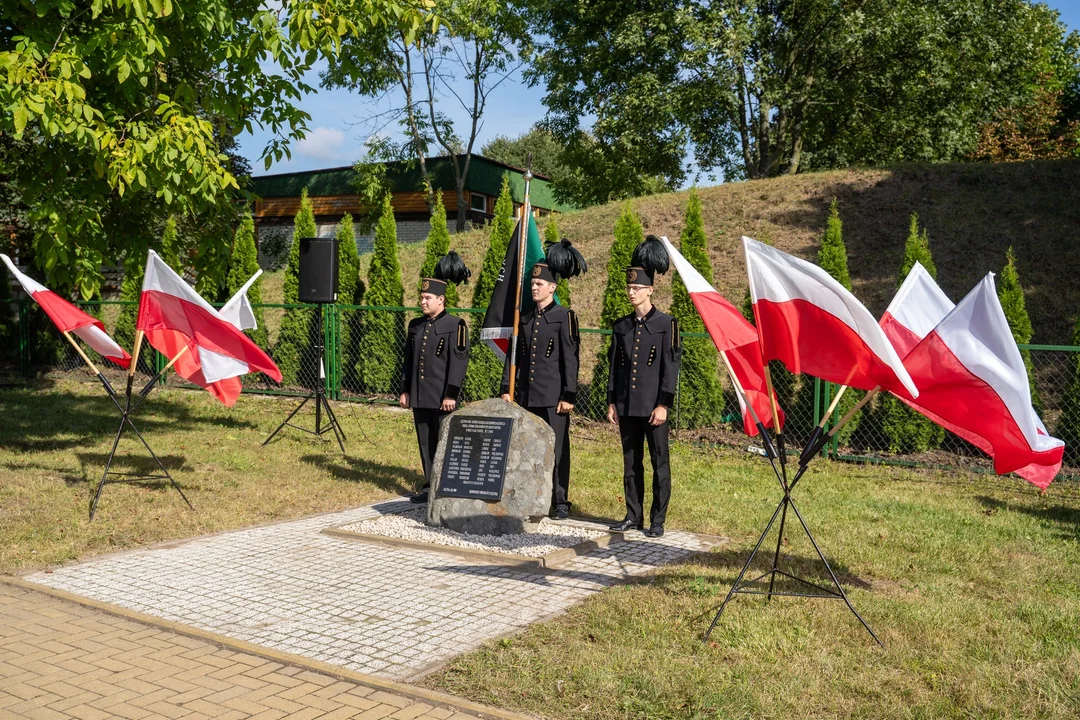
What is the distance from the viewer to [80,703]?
4152 mm

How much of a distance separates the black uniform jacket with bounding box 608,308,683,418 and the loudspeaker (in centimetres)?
649

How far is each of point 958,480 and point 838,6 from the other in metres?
17.8

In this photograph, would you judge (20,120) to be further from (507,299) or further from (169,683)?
(169,683)

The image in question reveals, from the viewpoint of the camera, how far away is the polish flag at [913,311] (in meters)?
5.51

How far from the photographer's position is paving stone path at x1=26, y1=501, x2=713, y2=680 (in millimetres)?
5047

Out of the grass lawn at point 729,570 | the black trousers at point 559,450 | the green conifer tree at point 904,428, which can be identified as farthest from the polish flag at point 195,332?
the green conifer tree at point 904,428

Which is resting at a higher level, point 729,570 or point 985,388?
→ point 985,388

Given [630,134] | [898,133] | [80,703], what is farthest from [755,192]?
[80,703]

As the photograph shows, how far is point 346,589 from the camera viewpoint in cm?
607

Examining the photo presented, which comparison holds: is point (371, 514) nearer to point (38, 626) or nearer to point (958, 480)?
point (38, 626)

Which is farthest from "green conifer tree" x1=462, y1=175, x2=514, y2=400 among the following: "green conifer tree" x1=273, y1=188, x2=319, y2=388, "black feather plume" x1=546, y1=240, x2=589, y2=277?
"black feather plume" x1=546, y1=240, x2=589, y2=277

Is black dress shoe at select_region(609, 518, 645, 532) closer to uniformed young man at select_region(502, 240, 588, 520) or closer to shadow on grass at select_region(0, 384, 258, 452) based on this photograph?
uniformed young man at select_region(502, 240, 588, 520)

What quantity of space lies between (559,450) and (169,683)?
455 centimetres

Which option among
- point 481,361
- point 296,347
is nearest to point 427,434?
point 481,361
